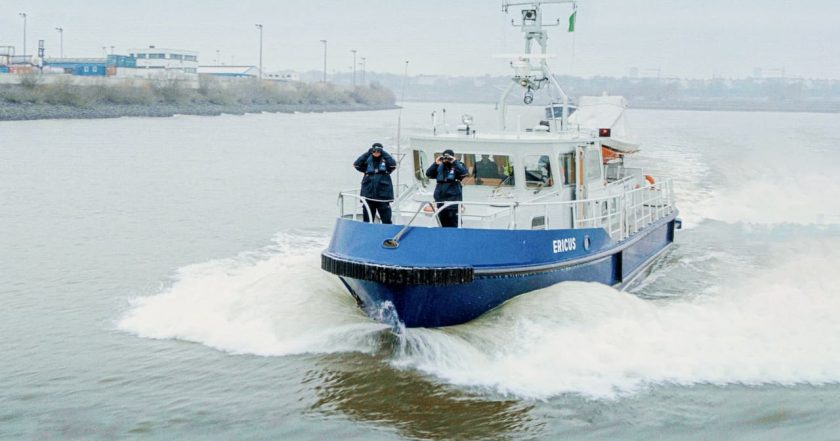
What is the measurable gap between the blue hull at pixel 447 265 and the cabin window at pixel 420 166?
1964mm

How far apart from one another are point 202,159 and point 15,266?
2093 cm

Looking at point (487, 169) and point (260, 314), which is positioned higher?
point (487, 169)

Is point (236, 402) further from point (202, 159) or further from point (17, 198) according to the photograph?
point (202, 159)

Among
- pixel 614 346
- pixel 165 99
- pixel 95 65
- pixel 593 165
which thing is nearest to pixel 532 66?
pixel 593 165

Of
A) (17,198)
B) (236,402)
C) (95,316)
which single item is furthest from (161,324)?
(17,198)

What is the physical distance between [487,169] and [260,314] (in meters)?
3.69

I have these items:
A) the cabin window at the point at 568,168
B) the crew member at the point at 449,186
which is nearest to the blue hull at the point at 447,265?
the crew member at the point at 449,186

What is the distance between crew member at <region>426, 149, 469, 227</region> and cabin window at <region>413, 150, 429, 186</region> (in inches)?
53.2

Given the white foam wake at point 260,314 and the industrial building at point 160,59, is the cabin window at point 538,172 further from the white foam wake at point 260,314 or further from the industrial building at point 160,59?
the industrial building at point 160,59

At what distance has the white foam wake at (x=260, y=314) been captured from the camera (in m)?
12.0

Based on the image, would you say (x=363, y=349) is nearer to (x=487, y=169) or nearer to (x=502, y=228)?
(x=502, y=228)

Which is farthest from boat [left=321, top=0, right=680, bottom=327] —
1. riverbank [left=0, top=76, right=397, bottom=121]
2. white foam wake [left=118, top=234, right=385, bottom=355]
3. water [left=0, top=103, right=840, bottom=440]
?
riverbank [left=0, top=76, right=397, bottom=121]

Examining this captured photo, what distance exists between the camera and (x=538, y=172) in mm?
13344

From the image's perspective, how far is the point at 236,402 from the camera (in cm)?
1023
